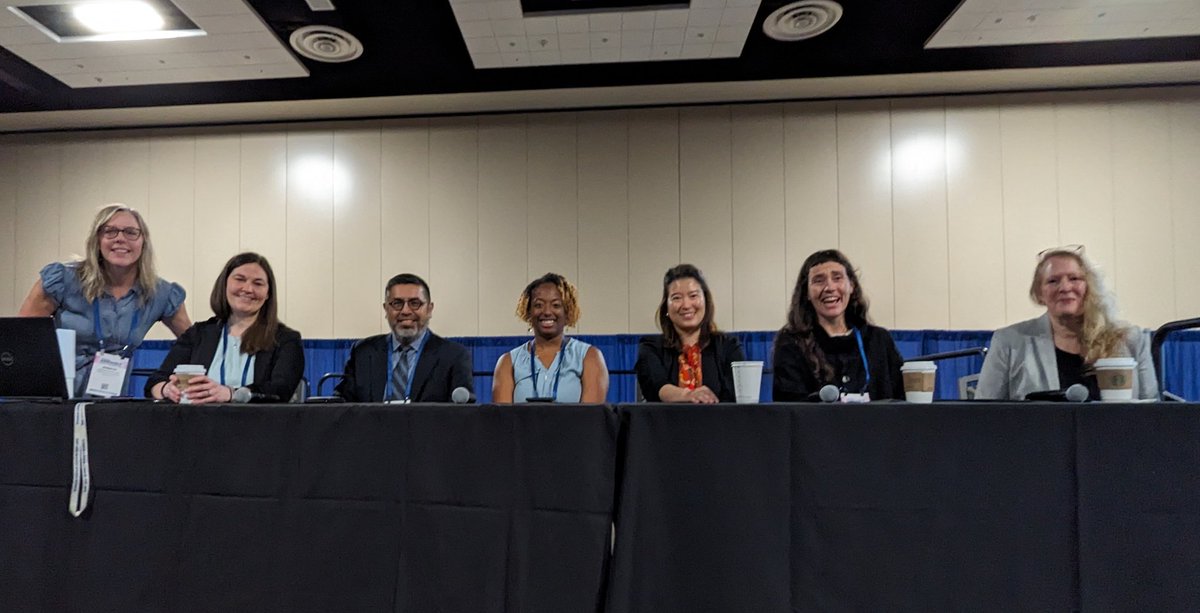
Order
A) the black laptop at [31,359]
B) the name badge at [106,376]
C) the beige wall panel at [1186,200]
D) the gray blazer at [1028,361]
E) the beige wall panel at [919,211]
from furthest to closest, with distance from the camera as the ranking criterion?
the beige wall panel at [919,211] → the beige wall panel at [1186,200] → the gray blazer at [1028,361] → the name badge at [106,376] → the black laptop at [31,359]

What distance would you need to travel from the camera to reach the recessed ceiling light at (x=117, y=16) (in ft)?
14.2

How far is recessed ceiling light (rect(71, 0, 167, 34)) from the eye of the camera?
4.33 meters

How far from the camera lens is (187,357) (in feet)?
7.07

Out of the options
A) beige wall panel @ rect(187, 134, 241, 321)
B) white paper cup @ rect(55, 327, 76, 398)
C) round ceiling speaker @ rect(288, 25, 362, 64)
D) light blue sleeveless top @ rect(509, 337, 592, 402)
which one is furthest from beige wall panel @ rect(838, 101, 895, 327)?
beige wall panel @ rect(187, 134, 241, 321)

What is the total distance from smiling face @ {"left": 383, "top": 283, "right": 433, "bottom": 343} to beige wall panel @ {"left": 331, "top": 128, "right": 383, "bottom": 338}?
366 cm

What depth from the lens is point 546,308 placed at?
2758mm

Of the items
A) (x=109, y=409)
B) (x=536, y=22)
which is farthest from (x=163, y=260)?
(x=109, y=409)

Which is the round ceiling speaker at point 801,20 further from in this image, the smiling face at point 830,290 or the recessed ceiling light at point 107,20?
the recessed ceiling light at point 107,20

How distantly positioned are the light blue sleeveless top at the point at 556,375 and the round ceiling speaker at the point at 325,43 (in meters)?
3.17

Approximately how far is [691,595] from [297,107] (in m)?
6.02

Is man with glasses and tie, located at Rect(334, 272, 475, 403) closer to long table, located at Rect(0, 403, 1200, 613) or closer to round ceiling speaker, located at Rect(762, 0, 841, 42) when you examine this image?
long table, located at Rect(0, 403, 1200, 613)

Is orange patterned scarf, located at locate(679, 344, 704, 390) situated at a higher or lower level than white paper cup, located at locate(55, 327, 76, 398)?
lower

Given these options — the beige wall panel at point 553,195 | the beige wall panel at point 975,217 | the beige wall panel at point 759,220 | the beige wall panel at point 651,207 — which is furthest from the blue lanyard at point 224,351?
the beige wall panel at point 975,217

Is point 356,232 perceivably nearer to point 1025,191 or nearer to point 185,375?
point 185,375
